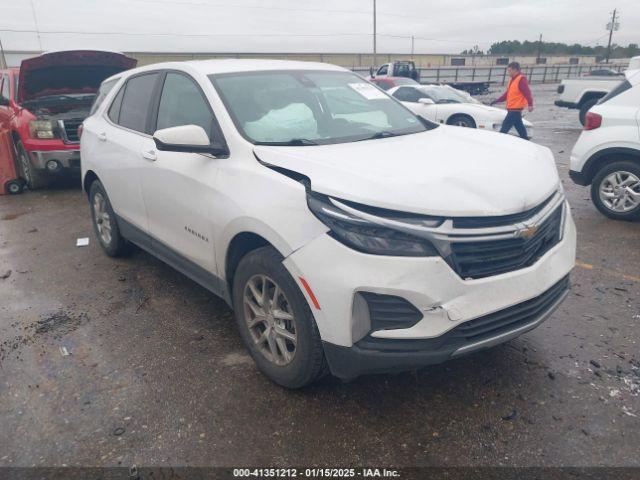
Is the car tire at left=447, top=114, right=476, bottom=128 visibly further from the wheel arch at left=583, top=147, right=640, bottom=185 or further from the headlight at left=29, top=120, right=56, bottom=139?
the headlight at left=29, top=120, right=56, bottom=139

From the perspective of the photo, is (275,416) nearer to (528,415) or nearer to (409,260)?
(409,260)

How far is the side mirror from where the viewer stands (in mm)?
2941

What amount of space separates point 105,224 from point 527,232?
13.2 ft

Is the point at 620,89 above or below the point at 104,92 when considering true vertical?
below

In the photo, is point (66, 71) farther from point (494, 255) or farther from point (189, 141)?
point (494, 255)

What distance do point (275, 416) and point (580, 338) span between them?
6.96ft

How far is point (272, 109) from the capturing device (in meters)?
3.28

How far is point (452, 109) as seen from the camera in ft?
40.3

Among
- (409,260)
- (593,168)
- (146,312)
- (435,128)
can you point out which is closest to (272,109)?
Result: (435,128)

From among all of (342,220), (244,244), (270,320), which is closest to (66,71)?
(244,244)

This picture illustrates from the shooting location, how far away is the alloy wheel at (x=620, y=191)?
226 inches

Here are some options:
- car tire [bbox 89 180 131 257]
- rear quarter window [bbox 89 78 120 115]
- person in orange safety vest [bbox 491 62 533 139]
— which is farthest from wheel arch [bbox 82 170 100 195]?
person in orange safety vest [bbox 491 62 533 139]

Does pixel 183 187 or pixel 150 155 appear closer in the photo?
pixel 183 187

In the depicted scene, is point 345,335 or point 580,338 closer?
point 345,335
